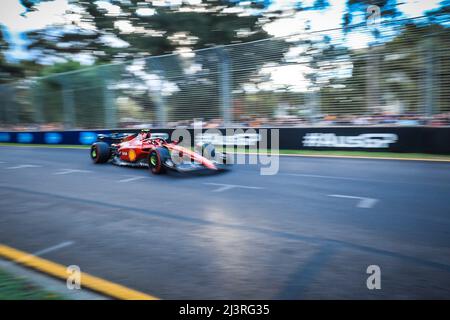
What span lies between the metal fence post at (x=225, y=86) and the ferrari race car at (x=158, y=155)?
14.0 ft

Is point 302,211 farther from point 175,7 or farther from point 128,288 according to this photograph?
point 175,7

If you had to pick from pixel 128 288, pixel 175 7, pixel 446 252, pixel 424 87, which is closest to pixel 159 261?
pixel 128 288

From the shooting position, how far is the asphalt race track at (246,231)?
8.18 ft

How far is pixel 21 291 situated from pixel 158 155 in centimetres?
455

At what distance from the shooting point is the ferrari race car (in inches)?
265

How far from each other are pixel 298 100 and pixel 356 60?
190 cm

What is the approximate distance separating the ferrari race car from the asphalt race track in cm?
37

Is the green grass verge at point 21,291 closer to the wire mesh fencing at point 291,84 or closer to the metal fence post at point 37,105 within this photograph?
the wire mesh fencing at point 291,84

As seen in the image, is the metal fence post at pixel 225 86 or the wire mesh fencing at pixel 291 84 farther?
the metal fence post at pixel 225 86

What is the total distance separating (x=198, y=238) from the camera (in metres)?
3.38

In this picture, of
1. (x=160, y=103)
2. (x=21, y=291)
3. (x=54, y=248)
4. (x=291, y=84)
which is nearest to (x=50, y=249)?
(x=54, y=248)

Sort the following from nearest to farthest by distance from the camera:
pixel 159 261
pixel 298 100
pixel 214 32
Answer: pixel 159 261, pixel 298 100, pixel 214 32

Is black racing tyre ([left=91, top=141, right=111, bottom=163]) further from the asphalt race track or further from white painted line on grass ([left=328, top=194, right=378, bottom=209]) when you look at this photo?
white painted line on grass ([left=328, top=194, right=378, bottom=209])

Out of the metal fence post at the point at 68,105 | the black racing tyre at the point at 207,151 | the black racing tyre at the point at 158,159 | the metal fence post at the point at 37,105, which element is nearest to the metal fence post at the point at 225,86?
the black racing tyre at the point at 207,151
